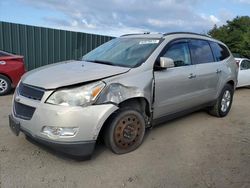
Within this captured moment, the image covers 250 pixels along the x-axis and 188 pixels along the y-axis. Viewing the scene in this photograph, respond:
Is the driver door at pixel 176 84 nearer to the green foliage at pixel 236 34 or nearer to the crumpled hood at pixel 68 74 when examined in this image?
the crumpled hood at pixel 68 74

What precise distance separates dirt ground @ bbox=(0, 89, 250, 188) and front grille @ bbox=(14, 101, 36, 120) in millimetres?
597

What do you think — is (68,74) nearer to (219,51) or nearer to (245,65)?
(219,51)

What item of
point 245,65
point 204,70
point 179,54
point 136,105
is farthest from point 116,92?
point 245,65

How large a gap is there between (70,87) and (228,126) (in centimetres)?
369

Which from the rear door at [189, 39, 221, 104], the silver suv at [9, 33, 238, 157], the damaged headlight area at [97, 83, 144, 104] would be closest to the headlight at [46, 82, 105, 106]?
the silver suv at [9, 33, 238, 157]

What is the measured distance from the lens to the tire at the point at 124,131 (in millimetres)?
3918

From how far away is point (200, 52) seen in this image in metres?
5.58

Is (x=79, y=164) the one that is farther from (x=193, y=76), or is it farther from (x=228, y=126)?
(x=228, y=126)

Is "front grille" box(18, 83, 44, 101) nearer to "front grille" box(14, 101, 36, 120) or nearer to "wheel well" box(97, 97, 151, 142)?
"front grille" box(14, 101, 36, 120)

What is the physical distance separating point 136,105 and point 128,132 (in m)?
0.42

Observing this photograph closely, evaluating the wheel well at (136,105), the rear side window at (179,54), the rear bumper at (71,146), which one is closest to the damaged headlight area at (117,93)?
the wheel well at (136,105)

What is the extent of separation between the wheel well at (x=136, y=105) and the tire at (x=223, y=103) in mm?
2363

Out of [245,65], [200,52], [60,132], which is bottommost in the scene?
[60,132]

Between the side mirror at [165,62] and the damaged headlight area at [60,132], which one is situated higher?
the side mirror at [165,62]
